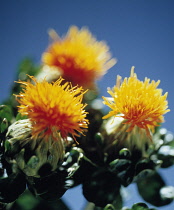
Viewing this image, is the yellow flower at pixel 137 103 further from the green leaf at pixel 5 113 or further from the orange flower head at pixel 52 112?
the green leaf at pixel 5 113

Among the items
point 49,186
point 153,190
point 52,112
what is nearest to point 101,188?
point 49,186

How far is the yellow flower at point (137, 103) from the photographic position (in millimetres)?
1884

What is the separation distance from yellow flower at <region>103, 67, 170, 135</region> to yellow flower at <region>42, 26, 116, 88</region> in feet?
2.05

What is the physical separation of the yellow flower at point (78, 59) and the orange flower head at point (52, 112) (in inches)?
26.9

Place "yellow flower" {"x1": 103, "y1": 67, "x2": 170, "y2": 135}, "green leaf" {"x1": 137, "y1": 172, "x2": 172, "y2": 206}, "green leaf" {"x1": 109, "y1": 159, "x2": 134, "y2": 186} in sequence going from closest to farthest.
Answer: "yellow flower" {"x1": 103, "y1": 67, "x2": 170, "y2": 135}
"green leaf" {"x1": 109, "y1": 159, "x2": 134, "y2": 186}
"green leaf" {"x1": 137, "y1": 172, "x2": 172, "y2": 206}

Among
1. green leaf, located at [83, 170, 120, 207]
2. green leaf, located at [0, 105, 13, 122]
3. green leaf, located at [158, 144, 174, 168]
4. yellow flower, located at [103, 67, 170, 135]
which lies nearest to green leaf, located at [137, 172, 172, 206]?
green leaf, located at [158, 144, 174, 168]

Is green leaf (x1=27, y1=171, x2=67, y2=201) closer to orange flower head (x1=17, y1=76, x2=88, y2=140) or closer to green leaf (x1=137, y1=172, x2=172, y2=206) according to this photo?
orange flower head (x1=17, y1=76, x2=88, y2=140)

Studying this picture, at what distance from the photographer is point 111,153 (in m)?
2.09

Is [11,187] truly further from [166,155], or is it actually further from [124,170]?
[166,155]

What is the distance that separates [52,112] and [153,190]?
3.77 feet

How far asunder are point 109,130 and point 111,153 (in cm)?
15

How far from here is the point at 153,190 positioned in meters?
2.50

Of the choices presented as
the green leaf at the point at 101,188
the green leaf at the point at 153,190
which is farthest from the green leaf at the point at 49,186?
the green leaf at the point at 153,190

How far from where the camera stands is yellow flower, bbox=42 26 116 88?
8.32 feet
